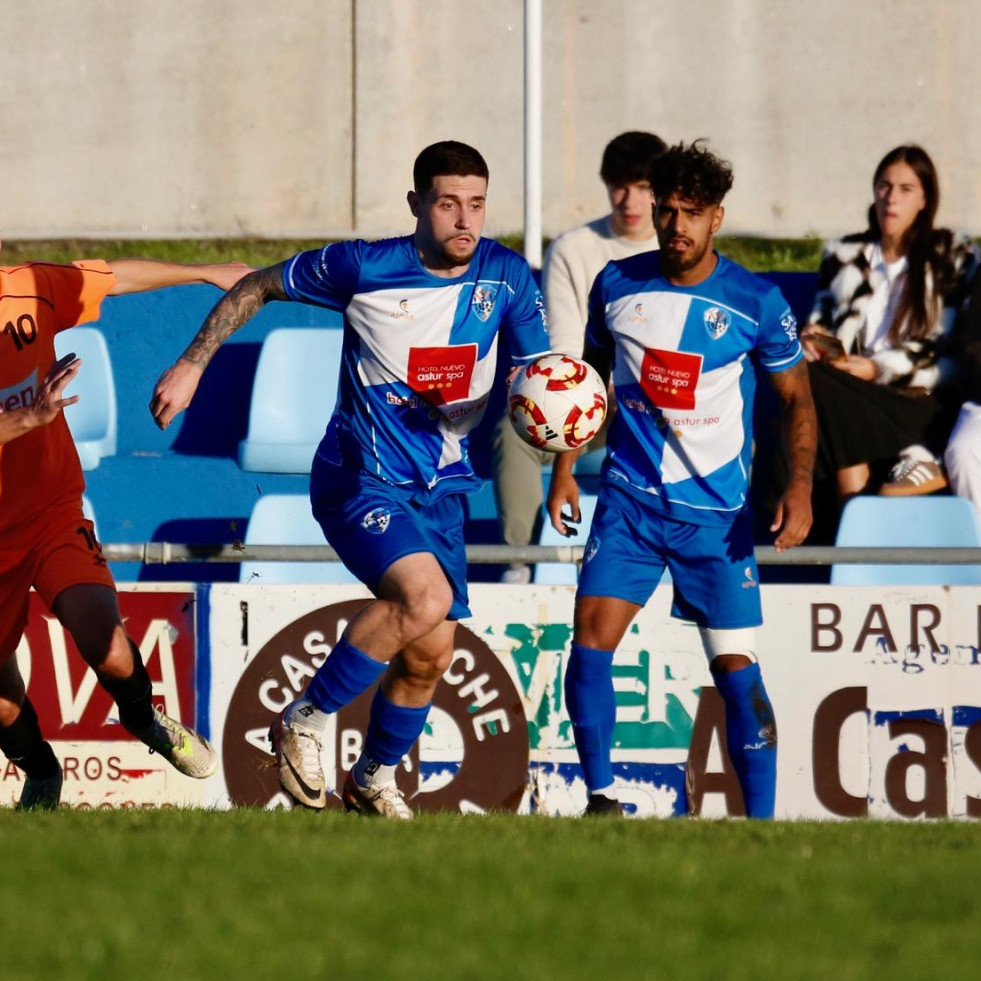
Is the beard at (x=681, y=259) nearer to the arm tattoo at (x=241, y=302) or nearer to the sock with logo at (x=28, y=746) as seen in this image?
the arm tattoo at (x=241, y=302)

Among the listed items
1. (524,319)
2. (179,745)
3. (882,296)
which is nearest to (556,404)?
(524,319)

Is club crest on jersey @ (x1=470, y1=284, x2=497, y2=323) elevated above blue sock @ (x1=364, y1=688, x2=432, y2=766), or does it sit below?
above

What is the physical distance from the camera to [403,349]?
6.21 meters

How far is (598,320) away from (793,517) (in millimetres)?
1032

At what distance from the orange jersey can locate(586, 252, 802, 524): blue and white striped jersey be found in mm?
1947

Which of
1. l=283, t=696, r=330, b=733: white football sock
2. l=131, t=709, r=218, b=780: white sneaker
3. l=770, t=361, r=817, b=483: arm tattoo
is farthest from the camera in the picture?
l=770, t=361, r=817, b=483: arm tattoo

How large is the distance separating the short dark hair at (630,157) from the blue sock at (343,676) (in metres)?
2.90

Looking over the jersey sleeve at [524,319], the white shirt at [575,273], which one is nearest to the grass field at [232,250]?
the white shirt at [575,273]

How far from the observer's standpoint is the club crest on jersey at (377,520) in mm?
6055

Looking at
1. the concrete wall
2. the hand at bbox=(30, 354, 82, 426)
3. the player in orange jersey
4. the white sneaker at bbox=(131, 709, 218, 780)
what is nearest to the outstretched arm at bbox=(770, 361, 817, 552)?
the player in orange jersey

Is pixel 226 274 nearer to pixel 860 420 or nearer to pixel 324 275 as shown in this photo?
pixel 324 275

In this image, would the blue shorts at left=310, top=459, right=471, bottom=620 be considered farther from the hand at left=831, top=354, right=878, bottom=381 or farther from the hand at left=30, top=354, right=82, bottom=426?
the hand at left=831, top=354, right=878, bottom=381

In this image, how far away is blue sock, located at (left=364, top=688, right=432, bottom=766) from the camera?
623 cm

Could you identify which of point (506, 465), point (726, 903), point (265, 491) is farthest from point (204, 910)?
point (265, 491)
